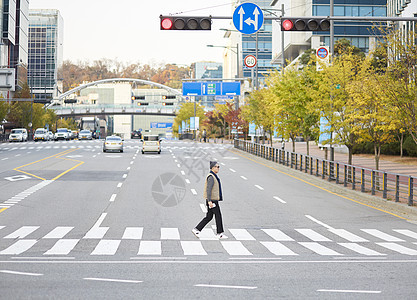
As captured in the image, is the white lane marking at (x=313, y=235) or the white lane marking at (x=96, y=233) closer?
the white lane marking at (x=96, y=233)

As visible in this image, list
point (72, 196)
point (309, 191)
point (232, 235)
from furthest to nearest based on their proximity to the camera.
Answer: point (309, 191), point (72, 196), point (232, 235)

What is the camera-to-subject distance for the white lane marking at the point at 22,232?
45.6 feet

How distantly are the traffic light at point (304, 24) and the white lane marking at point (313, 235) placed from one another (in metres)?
6.01

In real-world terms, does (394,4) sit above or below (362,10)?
below

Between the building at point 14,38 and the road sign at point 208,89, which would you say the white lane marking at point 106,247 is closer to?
the road sign at point 208,89

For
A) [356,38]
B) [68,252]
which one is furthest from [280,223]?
[356,38]

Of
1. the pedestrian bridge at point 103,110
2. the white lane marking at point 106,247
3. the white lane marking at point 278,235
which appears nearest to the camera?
the white lane marking at point 106,247

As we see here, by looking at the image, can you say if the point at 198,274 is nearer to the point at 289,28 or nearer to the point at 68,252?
the point at 68,252

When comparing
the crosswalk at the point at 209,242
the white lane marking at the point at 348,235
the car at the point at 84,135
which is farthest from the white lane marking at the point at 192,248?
the car at the point at 84,135

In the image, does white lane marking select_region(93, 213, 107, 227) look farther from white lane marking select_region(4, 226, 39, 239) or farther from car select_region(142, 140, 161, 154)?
car select_region(142, 140, 161, 154)

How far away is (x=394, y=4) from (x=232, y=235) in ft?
148

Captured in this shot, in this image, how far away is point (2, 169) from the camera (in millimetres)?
35562

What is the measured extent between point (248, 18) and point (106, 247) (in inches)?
338

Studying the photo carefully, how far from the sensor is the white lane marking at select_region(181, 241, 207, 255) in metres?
11.9
